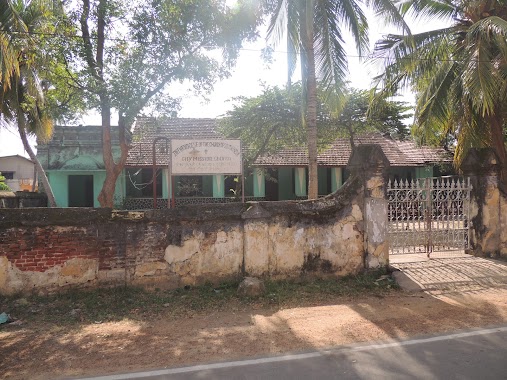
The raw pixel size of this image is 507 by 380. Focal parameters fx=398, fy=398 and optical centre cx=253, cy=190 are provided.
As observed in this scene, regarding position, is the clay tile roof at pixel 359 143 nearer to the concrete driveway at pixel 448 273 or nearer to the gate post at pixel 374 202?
the concrete driveway at pixel 448 273

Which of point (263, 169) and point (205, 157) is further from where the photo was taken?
point (263, 169)

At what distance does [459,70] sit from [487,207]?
346cm

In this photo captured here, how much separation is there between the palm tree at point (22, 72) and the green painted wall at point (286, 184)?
11.5m

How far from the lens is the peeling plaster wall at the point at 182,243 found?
6.08 metres

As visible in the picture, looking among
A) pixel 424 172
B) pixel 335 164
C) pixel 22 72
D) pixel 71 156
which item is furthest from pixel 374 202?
pixel 424 172

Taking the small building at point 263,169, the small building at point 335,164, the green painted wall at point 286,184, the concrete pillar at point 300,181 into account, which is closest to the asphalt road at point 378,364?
the small building at point 263,169

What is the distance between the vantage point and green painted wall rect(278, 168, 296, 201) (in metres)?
22.1

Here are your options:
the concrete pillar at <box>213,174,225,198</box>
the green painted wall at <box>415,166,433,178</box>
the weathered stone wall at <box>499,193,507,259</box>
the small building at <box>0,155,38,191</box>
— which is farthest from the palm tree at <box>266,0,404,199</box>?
the small building at <box>0,155,38,191</box>

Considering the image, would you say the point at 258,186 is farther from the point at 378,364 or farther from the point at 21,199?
the point at 378,364

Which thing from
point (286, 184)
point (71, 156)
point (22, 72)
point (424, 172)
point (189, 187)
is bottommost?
point (189, 187)

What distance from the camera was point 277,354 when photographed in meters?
4.40

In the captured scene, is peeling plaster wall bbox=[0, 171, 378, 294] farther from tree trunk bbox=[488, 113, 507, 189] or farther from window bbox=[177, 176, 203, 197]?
window bbox=[177, 176, 203, 197]

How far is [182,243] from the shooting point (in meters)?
6.70

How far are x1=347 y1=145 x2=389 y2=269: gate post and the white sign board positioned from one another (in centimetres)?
231
